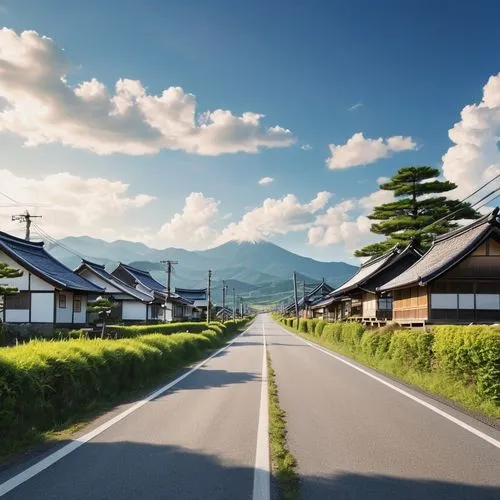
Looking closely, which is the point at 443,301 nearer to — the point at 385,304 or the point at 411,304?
the point at 411,304

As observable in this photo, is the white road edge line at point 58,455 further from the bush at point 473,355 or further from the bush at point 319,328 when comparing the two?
the bush at point 319,328

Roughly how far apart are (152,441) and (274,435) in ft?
5.48

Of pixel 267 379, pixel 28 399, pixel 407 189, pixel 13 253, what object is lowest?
pixel 267 379

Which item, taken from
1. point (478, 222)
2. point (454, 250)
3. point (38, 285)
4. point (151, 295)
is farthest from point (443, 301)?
point (151, 295)

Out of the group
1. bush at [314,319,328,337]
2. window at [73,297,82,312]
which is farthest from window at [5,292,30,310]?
bush at [314,319,328,337]

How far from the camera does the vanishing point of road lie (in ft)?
16.0

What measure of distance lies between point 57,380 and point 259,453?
3.80m

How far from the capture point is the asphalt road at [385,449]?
495 cm

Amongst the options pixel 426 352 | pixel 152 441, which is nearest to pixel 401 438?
pixel 152 441

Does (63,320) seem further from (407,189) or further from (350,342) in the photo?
(407,189)

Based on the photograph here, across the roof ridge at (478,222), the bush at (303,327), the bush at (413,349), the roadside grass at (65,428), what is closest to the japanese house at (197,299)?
the bush at (303,327)

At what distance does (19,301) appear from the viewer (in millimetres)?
31875

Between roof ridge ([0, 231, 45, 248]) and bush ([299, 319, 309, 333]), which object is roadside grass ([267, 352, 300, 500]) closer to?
roof ridge ([0, 231, 45, 248])

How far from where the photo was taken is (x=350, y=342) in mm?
24203
